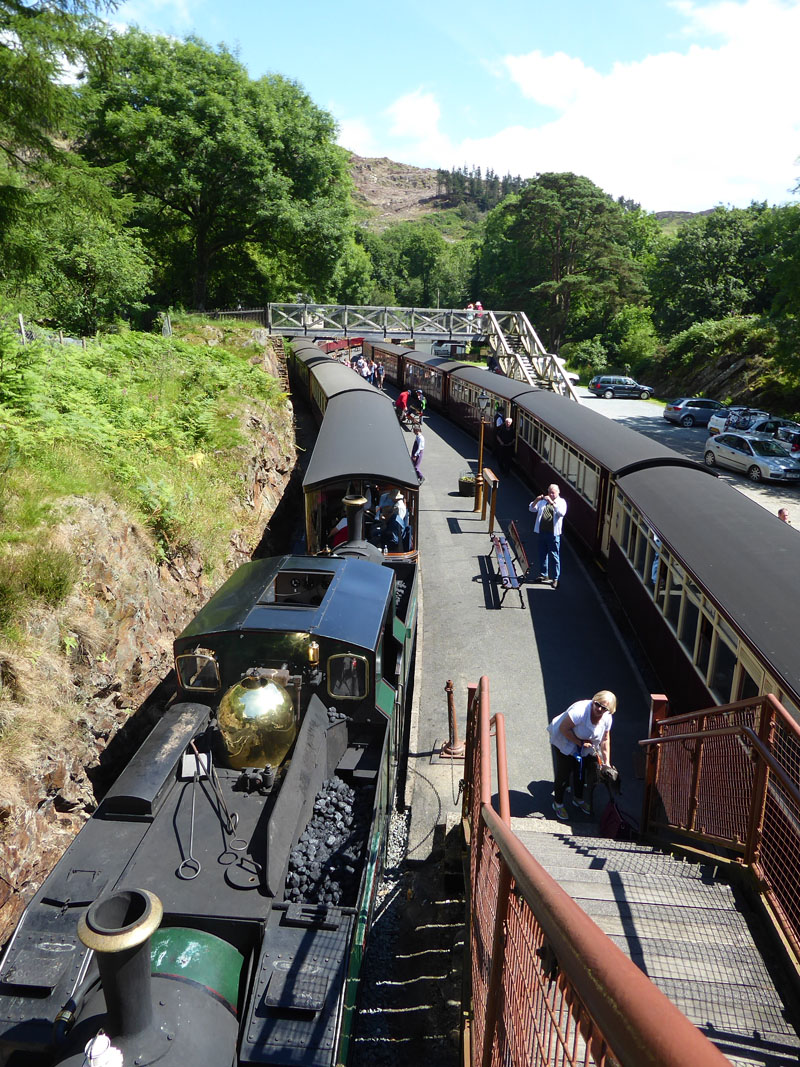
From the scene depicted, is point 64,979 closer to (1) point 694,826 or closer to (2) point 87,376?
(1) point 694,826

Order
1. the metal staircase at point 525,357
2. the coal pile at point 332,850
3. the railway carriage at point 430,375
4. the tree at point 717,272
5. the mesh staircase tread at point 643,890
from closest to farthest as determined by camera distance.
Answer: the mesh staircase tread at point 643,890 → the coal pile at point 332,850 → the railway carriage at point 430,375 → the metal staircase at point 525,357 → the tree at point 717,272

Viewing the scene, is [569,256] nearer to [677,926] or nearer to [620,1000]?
[677,926]

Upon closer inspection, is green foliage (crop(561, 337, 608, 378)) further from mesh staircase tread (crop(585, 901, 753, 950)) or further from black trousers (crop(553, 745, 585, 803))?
mesh staircase tread (crop(585, 901, 753, 950))

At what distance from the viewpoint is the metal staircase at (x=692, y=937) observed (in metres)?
3.75

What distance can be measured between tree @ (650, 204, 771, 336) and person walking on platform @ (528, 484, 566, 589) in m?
46.1

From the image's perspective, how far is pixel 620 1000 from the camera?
1326 mm

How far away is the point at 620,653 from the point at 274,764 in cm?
796

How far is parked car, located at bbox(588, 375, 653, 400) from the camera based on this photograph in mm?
49750

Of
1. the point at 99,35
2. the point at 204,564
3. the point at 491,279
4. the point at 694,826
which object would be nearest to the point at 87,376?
the point at 204,564

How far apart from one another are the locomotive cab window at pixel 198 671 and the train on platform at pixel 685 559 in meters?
5.52

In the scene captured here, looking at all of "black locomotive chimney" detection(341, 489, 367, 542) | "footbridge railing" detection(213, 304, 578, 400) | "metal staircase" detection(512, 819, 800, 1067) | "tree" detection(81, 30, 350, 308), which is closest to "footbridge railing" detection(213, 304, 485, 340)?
"footbridge railing" detection(213, 304, 578, 400)

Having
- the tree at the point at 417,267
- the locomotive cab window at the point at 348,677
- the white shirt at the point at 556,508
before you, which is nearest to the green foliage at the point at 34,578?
the locomotive cab window at the point at 348,677

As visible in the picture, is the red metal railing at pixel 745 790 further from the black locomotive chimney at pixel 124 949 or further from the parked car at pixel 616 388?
the parked car at pixel 616 388

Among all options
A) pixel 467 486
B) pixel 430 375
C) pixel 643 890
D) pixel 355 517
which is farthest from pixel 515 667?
pixel 430 375
